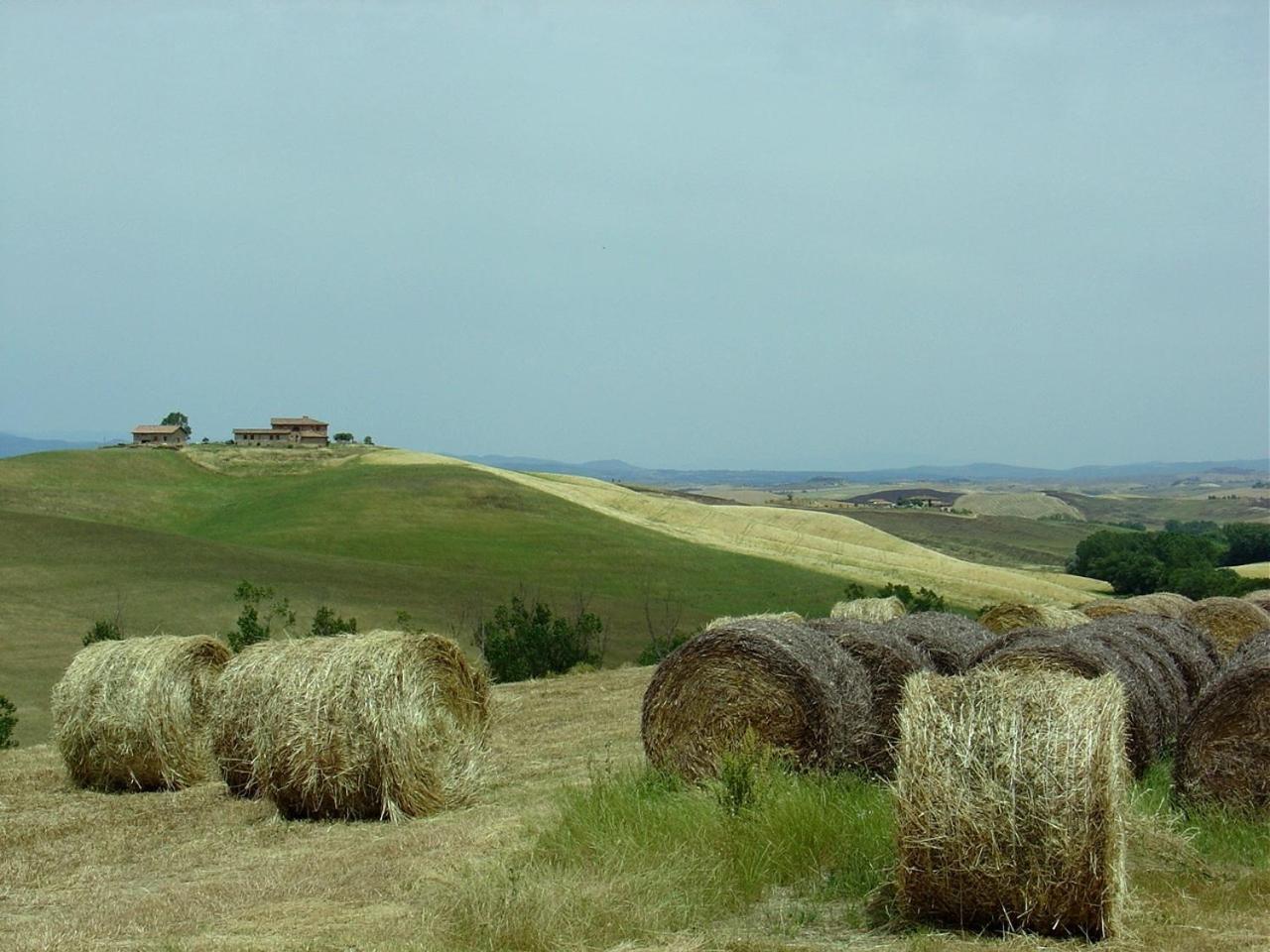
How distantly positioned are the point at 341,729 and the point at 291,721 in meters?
0.47

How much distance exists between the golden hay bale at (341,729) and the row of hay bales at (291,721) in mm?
13

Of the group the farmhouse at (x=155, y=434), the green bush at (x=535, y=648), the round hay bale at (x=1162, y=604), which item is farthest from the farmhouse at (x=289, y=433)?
the round hay bale at (x=1162, y=604)

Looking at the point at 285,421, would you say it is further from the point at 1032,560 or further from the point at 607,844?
the point at 607,844

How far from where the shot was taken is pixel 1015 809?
7227 millimetres

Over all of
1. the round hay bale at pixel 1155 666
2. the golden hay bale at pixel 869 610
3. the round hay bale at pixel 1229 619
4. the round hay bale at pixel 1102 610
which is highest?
the round hay bale at pixel 1155 666

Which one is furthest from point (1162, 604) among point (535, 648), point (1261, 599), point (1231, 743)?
point (535, 648)

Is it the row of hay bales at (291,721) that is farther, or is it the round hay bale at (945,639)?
the round hay bale at (945,639)

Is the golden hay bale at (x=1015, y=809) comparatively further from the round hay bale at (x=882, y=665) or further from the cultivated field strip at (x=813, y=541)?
the cultivated field strip at (x=813, y=541)

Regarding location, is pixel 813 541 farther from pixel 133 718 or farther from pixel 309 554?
pixel 133 718

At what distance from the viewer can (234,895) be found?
8.30 m

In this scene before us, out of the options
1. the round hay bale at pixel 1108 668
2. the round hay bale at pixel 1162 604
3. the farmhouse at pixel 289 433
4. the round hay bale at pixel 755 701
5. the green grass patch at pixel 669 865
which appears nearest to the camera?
the green grass patch at pixel 669 865

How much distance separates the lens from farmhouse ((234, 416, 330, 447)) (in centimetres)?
12084

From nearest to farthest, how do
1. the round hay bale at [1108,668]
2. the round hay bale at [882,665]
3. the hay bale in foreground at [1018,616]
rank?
the round hay bale at [1108,668]
the round hay bale at [882,665]
the hay bale in foreground at [1018,616]

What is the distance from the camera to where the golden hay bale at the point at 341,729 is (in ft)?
38.2
